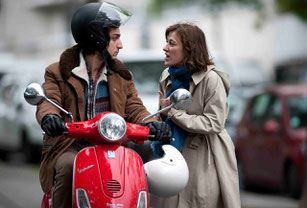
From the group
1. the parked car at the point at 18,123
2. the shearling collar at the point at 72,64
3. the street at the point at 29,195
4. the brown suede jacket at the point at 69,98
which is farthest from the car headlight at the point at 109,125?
the parked car at the point at 18,123

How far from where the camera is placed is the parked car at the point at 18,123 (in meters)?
14.4

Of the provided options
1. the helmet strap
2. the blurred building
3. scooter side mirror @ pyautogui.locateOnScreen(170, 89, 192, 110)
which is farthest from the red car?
the blurred building

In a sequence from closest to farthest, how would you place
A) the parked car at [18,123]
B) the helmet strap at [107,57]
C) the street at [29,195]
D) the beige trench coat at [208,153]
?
the helmet strap at [107,57], the beige trench coat at [208,153], the street at [29,195], the parked car at [18,123]

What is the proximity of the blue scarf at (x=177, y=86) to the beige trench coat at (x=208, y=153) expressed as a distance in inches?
1.9

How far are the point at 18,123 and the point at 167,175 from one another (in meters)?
11.0

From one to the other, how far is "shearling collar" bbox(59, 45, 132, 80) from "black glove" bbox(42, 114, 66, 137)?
0.51m

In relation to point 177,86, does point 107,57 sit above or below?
above

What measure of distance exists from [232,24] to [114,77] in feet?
134

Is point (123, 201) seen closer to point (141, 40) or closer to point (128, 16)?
point (128, 16)

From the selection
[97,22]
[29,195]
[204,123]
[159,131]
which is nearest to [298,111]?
[29,195]

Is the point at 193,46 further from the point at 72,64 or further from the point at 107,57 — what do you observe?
the point at 72,64

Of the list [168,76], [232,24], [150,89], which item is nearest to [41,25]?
[232,24]

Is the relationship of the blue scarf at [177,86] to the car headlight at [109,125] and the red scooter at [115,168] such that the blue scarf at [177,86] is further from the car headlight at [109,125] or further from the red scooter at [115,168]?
the car headlight at [109,125]

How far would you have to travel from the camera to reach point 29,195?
983 cm
